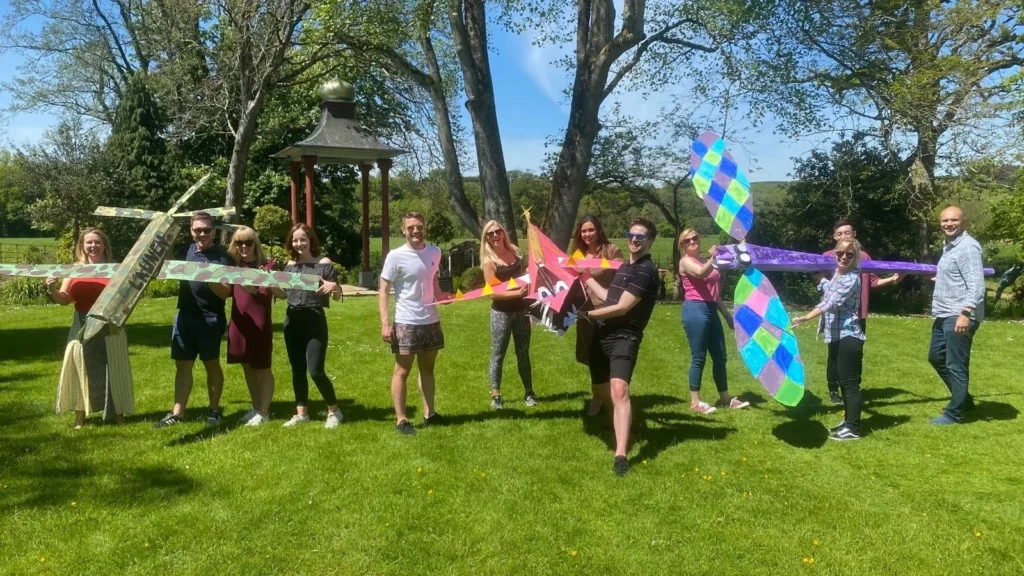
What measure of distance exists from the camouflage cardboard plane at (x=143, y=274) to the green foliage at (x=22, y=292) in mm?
12779

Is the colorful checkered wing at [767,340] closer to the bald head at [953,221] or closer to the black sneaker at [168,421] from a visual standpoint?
the bald head at [953,221]

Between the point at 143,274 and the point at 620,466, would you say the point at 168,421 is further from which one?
the point at 620,466

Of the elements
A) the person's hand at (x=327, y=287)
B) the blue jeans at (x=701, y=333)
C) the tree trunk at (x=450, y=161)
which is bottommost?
the blue jeans at (x=701, y=333)

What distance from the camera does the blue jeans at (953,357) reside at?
5570 mm

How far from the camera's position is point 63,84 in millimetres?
28750

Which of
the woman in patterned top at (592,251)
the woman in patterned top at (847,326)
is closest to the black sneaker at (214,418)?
the woman in patterned top at (592,251)

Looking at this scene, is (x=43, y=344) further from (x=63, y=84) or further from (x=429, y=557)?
(x=63, y=84)

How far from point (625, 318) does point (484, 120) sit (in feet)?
20.3

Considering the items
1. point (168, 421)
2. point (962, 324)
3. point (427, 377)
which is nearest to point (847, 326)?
point (962, 324)

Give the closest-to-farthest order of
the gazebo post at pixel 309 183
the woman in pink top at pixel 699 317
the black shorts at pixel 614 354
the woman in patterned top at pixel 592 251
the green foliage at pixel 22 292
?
the black shorts at pixel 614 354, the woman in patterned top at pixel 592 251, the woman in pink top at pixel 699 317, the green foliage at pixel 22 292, the gazebo post at pixel 309 183

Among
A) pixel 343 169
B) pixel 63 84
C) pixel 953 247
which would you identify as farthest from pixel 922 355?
pixel 63 84

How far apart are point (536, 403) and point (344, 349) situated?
151 inches

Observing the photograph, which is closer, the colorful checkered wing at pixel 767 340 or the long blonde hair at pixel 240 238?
the colorful checkered wing at pixel 767 340

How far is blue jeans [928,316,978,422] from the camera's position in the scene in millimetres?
5570
